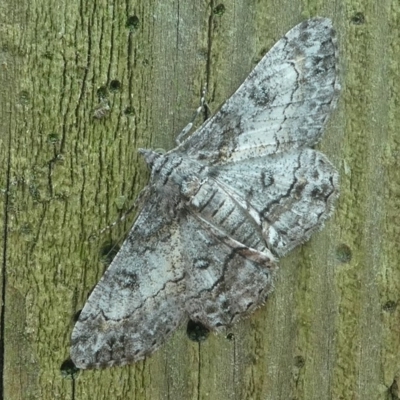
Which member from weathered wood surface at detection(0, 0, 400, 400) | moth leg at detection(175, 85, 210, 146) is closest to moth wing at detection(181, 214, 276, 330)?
weathered wood surface at detection(0, 0, 400, 400)

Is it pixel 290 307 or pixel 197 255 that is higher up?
pixel 197 255

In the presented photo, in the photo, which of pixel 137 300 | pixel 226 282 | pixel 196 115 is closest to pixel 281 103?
pixel 196 115

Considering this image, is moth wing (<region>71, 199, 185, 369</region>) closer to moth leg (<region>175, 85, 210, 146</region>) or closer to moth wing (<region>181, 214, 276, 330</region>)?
moth wing (<region>181, 214, 276, 330</region>)

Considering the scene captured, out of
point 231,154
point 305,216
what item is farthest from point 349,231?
point 231,154

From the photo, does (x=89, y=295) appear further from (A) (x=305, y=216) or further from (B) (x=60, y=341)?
(A) (x=305, y=216)

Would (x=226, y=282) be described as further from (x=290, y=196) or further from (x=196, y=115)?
(x=196, y=115)

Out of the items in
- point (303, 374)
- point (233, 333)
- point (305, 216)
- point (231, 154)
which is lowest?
point (303, 374)
